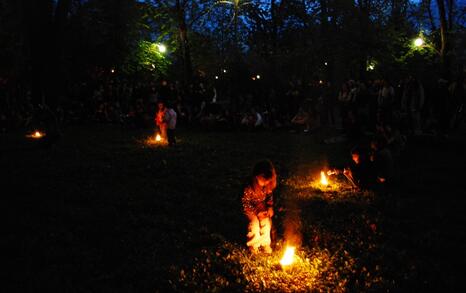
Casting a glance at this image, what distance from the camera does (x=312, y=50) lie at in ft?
64.2

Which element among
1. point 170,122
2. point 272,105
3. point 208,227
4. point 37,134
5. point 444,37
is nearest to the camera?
point 208,227

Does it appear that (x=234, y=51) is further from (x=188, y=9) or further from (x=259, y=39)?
(x=188, y=9)

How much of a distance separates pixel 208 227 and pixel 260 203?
1.78 m

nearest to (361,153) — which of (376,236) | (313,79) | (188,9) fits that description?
(376,236)

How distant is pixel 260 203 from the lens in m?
6.19

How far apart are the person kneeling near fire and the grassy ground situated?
0.94 feet

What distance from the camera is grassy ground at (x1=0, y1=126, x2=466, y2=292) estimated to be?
5695 millimetres

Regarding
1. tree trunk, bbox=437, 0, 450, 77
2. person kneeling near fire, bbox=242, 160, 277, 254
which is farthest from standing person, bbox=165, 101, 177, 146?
tree trunk, bbox=437, 0, 450, 77

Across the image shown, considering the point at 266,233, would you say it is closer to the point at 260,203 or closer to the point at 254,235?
the point at 254,235

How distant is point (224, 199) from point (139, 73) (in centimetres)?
3037

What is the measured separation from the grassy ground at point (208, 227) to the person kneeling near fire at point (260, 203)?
0.29 metres

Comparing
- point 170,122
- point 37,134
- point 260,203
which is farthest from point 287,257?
point 37,134

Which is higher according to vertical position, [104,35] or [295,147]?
[104,35]

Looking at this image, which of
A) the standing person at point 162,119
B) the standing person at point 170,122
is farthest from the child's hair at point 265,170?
the standing person at point 162,119
